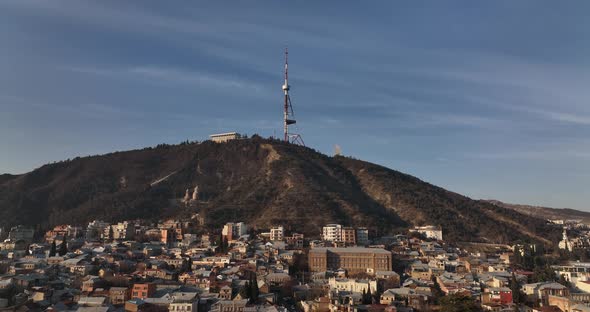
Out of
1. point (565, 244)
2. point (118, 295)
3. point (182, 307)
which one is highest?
point (565, 244)

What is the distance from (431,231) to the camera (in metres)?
88.4

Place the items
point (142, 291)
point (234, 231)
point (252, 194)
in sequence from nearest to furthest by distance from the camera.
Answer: point (142, 291) < point (234, 231) < point (252, 194)

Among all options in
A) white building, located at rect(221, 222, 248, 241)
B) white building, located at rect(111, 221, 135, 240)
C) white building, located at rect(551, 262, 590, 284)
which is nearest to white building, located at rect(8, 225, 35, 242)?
white building, located at rect(111, 221, 135, 240)

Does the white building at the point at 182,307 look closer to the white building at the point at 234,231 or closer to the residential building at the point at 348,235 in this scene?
the white building at the point at 234,231

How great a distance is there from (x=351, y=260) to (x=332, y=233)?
14290mm

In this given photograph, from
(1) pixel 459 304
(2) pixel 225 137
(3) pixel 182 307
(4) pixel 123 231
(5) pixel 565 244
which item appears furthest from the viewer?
(2) pixel 225 137


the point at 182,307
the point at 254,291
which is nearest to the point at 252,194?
the point at 254,291

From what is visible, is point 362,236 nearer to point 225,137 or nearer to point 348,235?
point 348,235

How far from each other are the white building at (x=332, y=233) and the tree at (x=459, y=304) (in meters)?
34.0

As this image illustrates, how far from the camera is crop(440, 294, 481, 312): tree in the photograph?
42438 millimetres

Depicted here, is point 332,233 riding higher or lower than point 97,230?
lower

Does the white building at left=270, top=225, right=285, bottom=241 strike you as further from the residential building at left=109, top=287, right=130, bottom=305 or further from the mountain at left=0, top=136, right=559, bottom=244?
the residential building at left=109, top=287, right=130, bottom=305

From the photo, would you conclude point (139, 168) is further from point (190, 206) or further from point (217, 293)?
point (217, 293)

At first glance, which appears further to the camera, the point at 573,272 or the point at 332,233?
the point at 332,233
